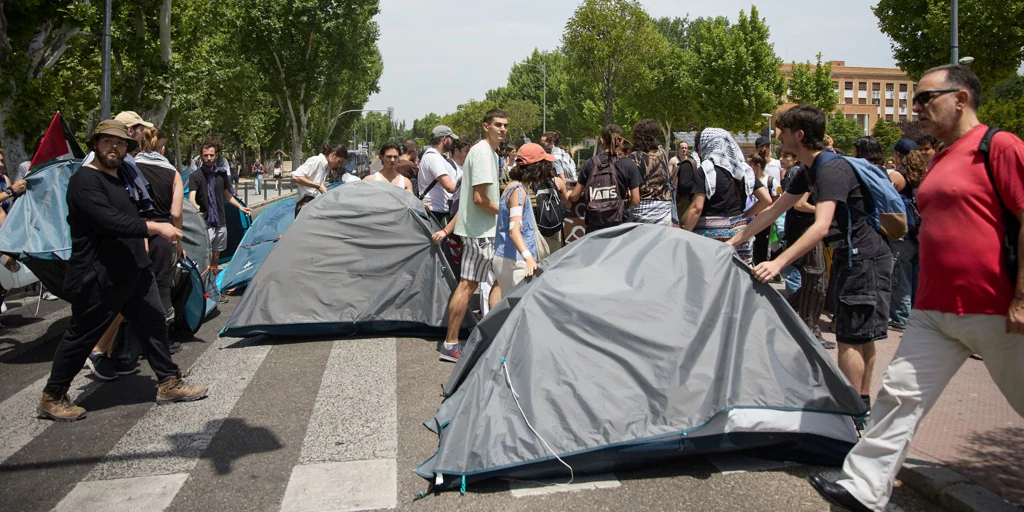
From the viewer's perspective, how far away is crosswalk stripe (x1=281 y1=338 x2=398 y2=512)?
11.9ft

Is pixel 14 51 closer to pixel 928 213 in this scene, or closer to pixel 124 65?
pixel 124 65

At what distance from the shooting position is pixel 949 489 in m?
3.46

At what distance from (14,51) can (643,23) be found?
28.2 metres

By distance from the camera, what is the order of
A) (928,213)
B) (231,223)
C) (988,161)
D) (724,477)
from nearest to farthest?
1. (988,161)
2. (928,213)
3. (724,477)
4. (231,223)

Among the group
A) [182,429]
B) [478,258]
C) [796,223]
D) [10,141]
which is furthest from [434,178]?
[10,141]

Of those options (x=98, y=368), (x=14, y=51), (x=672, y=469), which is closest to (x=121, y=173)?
(x=98, y=368)

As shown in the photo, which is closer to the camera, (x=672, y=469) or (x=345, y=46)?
(x=672, y=469)

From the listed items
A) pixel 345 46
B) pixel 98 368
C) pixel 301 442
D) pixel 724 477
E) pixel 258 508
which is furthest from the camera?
pixel 345 46

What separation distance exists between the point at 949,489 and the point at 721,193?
10.7 ft

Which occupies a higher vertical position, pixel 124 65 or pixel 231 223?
pixel 124 65

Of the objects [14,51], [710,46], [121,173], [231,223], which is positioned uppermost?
[710,46]

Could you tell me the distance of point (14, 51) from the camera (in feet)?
47.0

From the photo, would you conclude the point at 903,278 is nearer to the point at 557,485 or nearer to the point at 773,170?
the point at 773,170

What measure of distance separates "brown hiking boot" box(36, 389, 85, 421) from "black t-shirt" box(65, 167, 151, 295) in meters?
0.67
